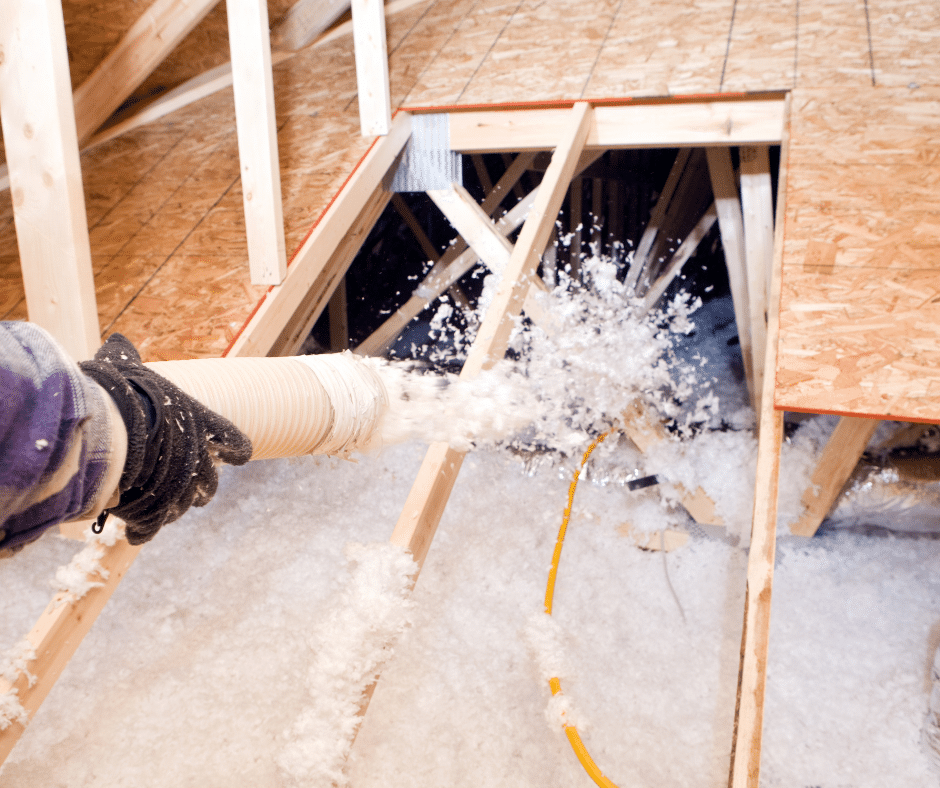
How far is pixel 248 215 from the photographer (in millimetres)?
1816

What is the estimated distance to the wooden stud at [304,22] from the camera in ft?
9.21

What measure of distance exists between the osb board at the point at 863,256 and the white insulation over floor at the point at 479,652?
1214 mm

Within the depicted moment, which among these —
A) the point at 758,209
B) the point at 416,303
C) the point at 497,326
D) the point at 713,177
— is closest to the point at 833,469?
the point at 758,209

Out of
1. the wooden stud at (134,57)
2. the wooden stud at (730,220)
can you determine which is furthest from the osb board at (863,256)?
the wooden stud at (134,57)

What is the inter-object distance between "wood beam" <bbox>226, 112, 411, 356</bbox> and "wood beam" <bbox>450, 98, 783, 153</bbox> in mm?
256

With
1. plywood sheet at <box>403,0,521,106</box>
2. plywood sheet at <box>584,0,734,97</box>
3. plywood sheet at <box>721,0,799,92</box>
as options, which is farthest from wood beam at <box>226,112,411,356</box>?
plywood sheet at <box>721,0,799,92</box>

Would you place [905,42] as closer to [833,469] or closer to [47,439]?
[833,469]

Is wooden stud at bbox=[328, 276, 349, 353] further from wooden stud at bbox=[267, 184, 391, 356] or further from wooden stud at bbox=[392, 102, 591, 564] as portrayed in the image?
wooden stud at bbox=[392, 102, 591, 564]

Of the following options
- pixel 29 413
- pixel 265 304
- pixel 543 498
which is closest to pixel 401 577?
pixel 29 413

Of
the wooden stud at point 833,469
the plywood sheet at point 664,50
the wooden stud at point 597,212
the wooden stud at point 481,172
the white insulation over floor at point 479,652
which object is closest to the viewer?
the white insulation over floor at point 479,652

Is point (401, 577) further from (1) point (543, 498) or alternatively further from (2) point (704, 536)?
(2) point (704, 536)

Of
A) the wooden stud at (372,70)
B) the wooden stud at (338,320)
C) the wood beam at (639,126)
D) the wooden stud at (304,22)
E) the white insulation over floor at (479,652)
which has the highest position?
the wooden stud at (304,22)

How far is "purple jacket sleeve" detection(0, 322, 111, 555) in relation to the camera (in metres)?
0.53

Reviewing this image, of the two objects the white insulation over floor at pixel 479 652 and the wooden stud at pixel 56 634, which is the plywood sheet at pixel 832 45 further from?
the wooden stud at pixel 56 634
